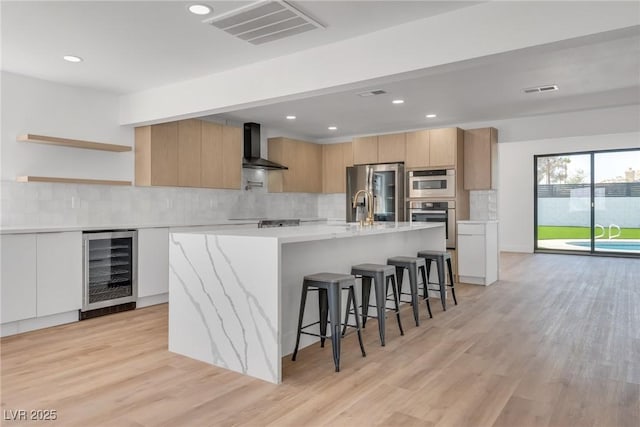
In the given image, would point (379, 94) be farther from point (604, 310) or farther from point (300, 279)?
point (604, 310)

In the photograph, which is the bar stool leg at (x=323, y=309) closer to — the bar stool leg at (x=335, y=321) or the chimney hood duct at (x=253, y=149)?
the bar stool leg at (x=335, y=321)

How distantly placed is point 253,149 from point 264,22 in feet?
11.9

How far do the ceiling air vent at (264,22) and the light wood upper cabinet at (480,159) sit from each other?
4.12 meters

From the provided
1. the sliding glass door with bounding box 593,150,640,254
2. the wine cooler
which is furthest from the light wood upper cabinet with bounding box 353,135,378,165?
the sliding glass door with bounding box 593,150,640,254

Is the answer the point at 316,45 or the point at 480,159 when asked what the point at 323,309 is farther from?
the point at 480,159

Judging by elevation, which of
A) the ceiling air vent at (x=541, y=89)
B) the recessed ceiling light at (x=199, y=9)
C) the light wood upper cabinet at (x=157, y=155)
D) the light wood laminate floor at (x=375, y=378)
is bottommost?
the light wood laminate floor at (x=375, y=378)

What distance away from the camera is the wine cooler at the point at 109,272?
14.3 ft

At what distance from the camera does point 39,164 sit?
4.40 meters

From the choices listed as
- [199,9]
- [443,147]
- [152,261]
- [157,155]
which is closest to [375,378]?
[199,9]

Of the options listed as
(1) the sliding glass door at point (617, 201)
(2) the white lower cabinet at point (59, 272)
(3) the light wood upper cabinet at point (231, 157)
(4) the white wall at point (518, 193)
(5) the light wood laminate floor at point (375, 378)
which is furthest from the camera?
(4) the white wall at point (518, 193)

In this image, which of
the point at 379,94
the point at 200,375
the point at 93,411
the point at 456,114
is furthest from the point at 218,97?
the point at 456,114

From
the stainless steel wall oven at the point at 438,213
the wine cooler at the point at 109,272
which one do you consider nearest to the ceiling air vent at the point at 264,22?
the wine cooler at the point at 109,272

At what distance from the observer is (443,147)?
6.43 meters

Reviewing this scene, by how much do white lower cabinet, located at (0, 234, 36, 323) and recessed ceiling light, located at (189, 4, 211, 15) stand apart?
255 cm
